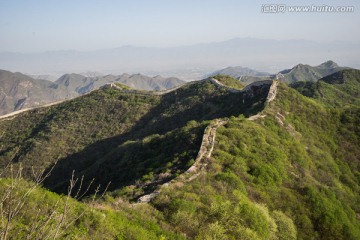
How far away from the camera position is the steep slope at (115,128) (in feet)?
112

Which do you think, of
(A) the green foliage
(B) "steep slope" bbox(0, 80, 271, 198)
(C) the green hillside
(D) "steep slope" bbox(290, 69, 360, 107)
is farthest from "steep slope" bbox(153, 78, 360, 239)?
(D) "steep slope" bbox(290, 69, 360, 107)

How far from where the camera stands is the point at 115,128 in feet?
203

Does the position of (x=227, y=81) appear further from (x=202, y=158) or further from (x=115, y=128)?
(x=202, y=158)

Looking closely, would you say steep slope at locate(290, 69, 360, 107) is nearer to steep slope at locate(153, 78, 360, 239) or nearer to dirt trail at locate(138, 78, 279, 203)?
steep slope at locate(153, 78, 360, 239)

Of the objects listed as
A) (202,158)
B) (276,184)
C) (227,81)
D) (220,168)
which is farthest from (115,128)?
(276,184)

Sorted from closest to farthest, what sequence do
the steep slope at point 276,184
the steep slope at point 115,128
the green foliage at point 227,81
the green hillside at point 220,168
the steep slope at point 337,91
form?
the green hillside at point 220,168, the steep slope at point 276,184, the steep slope at point 115,128, the green foliage at point 227,81, the steep slope at point 337,91

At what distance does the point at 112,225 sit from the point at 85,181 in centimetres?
2691

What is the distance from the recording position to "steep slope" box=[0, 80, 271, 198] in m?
34.0

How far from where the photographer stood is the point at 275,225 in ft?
59.0

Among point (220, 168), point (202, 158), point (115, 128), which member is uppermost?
point (202, 158)

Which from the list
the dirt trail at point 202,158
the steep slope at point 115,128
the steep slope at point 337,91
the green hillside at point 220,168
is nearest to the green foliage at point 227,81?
the steep slope at point 115,128

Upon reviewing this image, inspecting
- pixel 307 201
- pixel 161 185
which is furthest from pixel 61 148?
pixel 307 201

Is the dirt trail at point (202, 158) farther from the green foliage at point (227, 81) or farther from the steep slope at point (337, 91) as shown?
the steep slope at point (337, 91)

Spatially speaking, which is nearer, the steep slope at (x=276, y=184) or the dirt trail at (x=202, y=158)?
the steep slope at (x=276, y=184)
